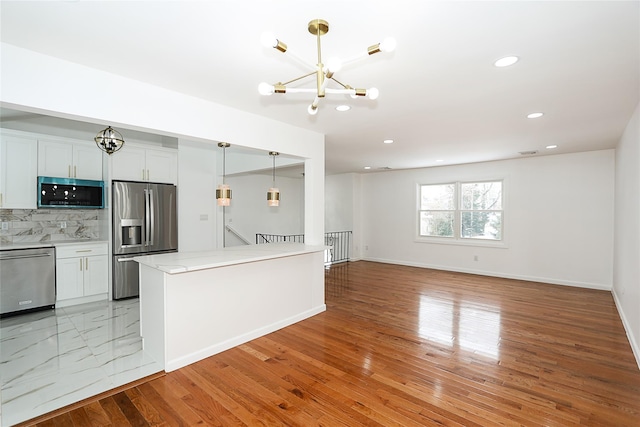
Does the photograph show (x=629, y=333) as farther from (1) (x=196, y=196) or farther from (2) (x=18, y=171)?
(2) (x=18, y=171)

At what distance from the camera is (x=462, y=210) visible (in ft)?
23.9

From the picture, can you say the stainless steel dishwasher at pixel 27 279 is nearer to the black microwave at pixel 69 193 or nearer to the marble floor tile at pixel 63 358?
the marble floor tile at pixel 63 358

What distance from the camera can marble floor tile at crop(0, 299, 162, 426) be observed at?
237cm

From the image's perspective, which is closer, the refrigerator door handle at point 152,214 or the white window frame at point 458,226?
the refrigerator door handle at point 152,214

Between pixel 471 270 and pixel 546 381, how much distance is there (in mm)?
4697

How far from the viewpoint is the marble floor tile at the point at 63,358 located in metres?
2.37

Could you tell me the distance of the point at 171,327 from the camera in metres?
2.84

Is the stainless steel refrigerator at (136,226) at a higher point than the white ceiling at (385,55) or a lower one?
lower

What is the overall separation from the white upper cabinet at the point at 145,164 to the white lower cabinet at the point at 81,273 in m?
1.21

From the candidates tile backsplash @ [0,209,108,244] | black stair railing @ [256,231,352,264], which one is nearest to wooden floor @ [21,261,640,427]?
tile backsplash @ [0,209,108,244]

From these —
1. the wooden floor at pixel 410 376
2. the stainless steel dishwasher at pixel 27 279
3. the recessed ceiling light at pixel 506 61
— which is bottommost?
the wooden floor at pixel 410 376

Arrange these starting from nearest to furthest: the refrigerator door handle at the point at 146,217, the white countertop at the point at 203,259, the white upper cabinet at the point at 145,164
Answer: the white countertop at the point at 203,259 < the white upper cabinet at the point at 145,164 < the refrigerator door handle at the point at 146,217

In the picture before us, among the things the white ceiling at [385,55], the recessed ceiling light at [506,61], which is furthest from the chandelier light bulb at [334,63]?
the recessed ceiling light at [506,61]

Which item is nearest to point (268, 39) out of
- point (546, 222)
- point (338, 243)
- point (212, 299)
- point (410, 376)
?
point (212, 299)
